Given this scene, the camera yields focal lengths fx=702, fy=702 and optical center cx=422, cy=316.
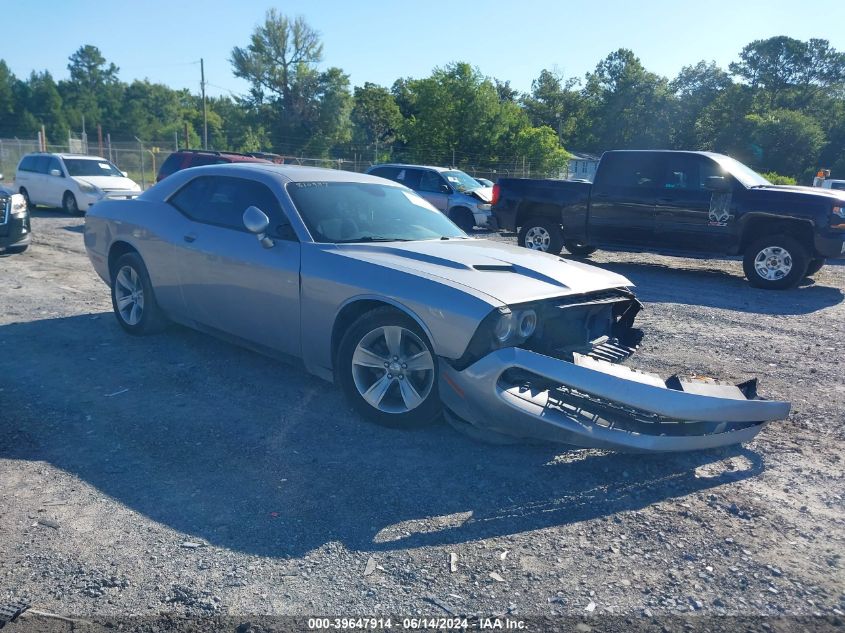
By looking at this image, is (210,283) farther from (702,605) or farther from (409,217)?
(702,605)

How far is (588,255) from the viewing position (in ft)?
44.4

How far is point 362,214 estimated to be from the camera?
5.38m

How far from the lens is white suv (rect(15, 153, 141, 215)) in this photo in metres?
17.5

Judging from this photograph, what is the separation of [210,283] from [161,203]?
47.9 inches

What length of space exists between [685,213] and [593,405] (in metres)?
8.22

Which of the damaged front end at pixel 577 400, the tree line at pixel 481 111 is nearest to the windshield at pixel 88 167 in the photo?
the damaged front end at pixel 577 400

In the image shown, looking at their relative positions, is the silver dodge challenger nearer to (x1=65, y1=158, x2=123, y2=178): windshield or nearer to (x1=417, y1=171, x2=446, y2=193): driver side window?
(x1=417, y1=171, x2=446, y2=193): driver side window

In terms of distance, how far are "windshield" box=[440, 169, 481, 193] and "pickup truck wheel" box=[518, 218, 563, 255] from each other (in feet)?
17.9

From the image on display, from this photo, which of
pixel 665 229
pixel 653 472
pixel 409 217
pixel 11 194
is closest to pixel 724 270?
pixel 665 229

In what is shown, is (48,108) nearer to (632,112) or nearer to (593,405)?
(632,112)

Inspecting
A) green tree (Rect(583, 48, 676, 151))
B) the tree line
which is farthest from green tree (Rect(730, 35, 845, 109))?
green tree (Rect(583, 48, 676, 151))

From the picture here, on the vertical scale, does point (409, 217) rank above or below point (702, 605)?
above

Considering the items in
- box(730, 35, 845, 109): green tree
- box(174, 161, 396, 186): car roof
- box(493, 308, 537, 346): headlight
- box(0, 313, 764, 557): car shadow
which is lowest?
box(0, 313, 764, 557): car shadow

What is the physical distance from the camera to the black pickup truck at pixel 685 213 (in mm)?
10211
